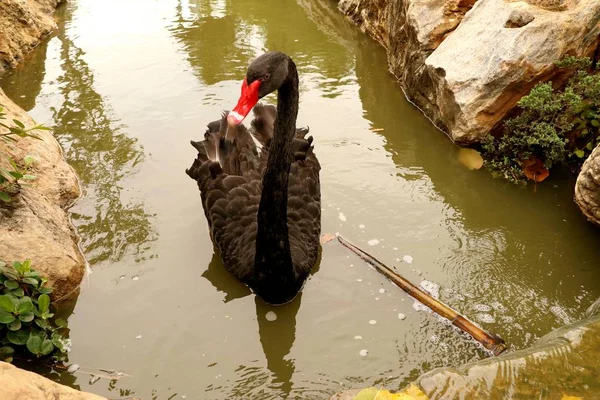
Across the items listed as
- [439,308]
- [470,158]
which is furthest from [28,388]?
[470,158]

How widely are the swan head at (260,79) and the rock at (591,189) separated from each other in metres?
2.28

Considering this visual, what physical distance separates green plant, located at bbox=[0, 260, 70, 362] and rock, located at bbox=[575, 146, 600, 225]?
3546 mm

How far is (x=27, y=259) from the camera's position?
3.11m

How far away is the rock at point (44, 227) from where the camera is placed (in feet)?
11.0

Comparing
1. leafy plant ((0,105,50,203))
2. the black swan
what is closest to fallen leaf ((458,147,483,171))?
the black swan

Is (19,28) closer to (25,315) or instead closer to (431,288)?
(25,315)

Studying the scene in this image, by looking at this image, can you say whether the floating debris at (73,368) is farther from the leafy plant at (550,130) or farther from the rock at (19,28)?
the rock at (19,28)

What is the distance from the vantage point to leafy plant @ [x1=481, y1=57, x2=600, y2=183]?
14.5 ft

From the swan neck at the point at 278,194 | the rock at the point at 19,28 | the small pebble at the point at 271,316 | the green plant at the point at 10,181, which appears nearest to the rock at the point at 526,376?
the swan neck at the point at 278,194

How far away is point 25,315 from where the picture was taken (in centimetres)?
288

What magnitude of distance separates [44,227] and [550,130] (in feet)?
12.9

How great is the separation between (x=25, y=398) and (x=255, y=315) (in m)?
1.65

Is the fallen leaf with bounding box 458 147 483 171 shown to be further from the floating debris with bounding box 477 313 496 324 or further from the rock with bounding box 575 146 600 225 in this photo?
the floating debris with bounding box 477 313 496 324

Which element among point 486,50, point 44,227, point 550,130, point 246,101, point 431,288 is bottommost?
point 431,288
